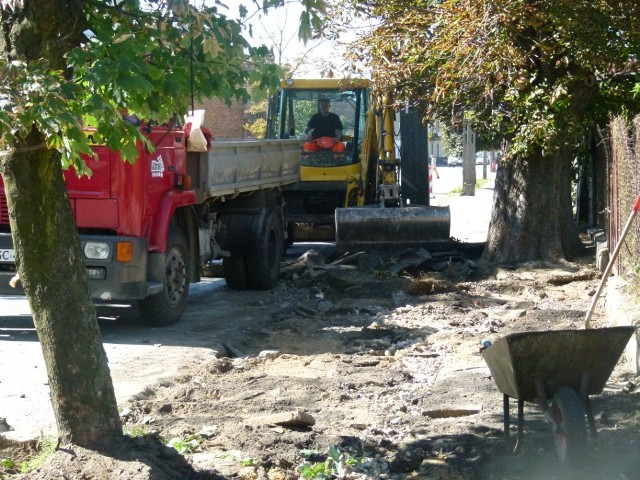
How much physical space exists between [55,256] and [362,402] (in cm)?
324

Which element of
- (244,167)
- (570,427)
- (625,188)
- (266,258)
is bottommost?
(570,427)

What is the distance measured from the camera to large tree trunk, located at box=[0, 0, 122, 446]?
506 cm

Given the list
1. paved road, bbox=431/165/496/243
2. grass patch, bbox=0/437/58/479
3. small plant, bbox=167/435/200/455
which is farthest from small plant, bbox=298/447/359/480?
paved road, bbox=431/165/496/243

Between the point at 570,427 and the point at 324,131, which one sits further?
the point at 324,131

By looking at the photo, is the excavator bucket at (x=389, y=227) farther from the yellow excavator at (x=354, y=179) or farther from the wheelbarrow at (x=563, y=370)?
the wheelbarrow at (x=563, y=370)

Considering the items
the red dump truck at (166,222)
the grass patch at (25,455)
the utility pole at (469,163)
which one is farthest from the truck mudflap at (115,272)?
the utility pole at (469,163)

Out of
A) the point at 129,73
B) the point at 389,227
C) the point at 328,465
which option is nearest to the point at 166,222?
the point at 328,465

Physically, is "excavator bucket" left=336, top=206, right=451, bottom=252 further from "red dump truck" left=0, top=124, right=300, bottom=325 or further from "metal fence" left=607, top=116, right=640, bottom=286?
"metal fence" left=607, top=116, right=640, bottom=286

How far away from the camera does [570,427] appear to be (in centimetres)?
566

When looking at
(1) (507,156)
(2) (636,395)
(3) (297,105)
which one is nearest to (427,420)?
(2) (636,395)

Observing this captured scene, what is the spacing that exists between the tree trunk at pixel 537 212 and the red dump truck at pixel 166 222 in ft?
12.0

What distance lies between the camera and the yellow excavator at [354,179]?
1600cm

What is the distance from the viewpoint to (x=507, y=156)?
15.0 metres

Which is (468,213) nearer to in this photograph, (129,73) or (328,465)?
(328,465)
